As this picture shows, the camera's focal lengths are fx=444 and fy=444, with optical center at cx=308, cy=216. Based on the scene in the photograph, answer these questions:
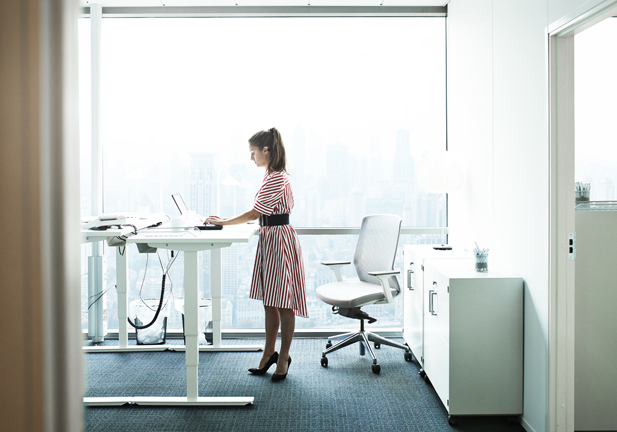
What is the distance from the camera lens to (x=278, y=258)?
282 centimetres

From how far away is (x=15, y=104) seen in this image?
1.34 feet

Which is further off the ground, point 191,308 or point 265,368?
point 191,308

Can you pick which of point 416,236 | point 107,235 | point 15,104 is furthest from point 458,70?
point 15,104

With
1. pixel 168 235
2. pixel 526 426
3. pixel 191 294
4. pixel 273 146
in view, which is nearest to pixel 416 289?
pixel 526 426

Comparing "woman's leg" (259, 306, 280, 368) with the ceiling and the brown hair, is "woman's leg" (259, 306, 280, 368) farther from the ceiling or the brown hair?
the ceiling

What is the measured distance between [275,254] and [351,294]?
615 mm

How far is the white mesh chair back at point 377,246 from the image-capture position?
10.5ft

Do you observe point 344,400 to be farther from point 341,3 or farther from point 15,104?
point 341,3

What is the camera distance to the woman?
2.81m

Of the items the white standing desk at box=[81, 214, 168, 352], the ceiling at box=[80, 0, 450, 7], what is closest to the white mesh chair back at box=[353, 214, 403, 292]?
the white standing desk at box=[81, 214, 168, 352]

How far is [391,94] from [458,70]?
559mm

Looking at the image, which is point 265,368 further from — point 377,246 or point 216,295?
point 377,246

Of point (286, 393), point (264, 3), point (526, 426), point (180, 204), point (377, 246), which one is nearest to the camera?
point (526, 426)

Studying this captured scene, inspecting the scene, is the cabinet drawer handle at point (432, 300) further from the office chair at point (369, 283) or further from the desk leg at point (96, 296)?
the desk leg at point (96, 296)
